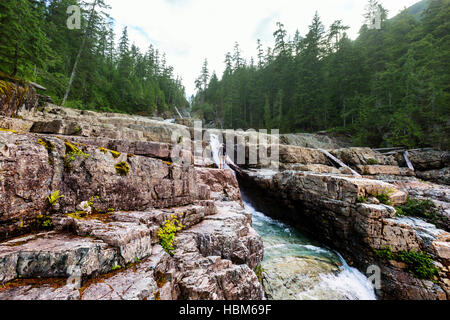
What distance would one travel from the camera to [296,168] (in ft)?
50.2

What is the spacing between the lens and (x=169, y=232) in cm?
426

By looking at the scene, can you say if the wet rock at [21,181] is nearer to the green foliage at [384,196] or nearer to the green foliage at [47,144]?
the green foliage at [47,144]

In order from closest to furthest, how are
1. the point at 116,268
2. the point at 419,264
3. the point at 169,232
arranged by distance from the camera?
the point at 116,268
the point at 169,232
the point at 419,264

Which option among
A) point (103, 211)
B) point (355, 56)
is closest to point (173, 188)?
point (103, 211)

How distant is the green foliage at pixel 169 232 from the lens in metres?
3.84

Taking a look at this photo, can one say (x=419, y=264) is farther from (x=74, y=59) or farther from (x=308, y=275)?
(x=74, y=59)

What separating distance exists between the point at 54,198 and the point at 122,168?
1.41m

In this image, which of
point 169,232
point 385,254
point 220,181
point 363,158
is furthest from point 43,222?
point 363,158

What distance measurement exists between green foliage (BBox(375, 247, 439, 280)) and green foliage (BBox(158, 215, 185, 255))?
8777 mm

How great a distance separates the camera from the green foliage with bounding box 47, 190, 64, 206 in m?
3.21

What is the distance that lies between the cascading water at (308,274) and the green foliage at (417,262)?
5.14ft

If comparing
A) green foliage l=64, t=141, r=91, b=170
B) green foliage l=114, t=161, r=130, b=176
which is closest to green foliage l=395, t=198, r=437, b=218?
green foliage l=114, t=161, r=130, b=176

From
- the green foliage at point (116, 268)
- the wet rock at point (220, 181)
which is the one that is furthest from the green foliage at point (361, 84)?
the green foliage at point (116, 268)
